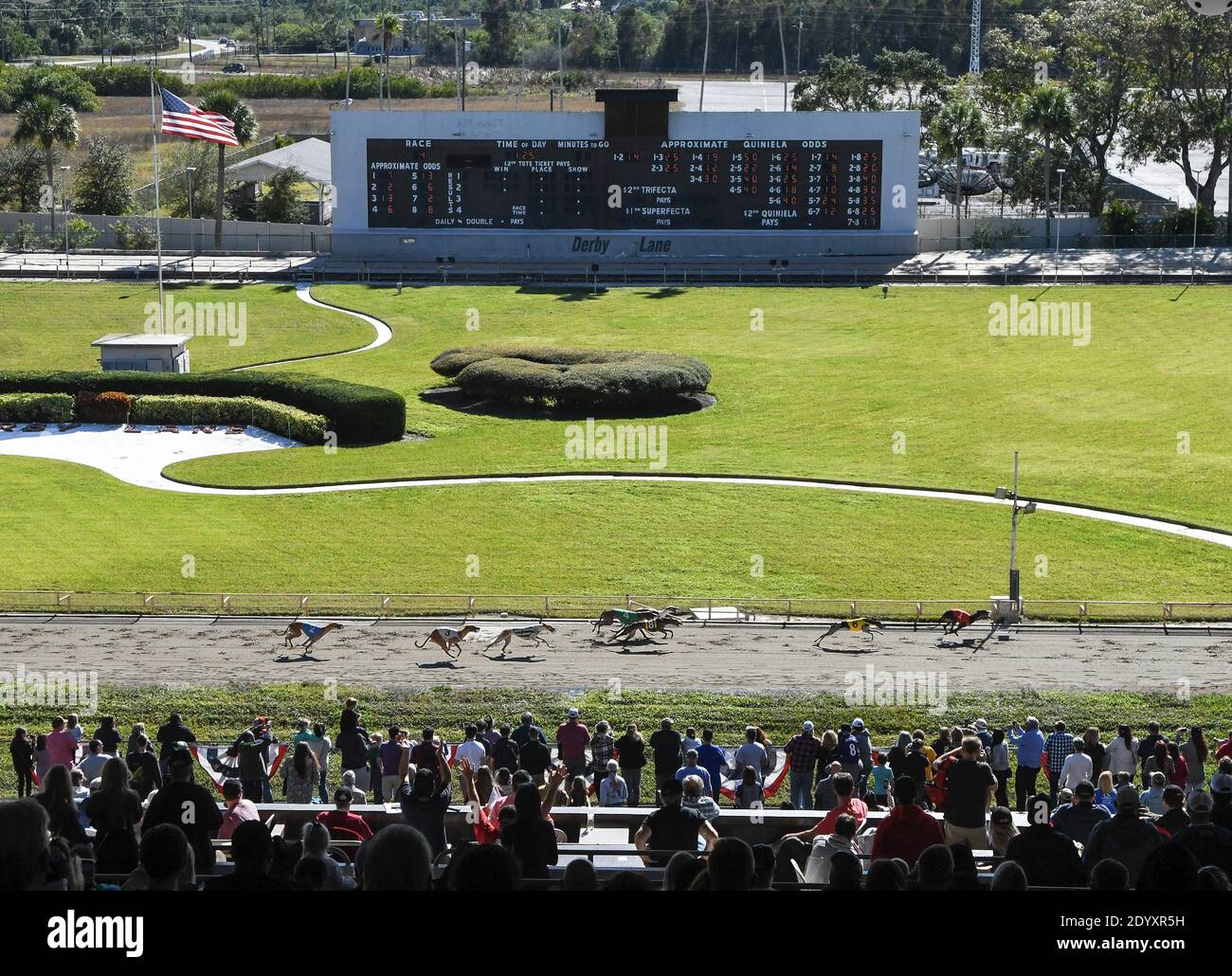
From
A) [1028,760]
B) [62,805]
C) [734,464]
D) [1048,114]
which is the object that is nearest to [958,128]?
[1048,114]

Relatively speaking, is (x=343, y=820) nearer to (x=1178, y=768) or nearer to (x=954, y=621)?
(x=1178, y=768)

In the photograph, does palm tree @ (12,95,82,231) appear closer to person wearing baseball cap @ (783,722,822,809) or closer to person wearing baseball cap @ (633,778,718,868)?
person wearing baseball cap @ (783,722,822,809)

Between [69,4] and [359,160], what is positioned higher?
[69,4]

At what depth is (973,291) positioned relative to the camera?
259 feet

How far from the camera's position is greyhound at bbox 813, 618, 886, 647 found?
110 ft

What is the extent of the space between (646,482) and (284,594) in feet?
48.1

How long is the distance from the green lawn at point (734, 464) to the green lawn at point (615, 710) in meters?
9.50

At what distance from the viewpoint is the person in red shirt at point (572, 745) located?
2108cm

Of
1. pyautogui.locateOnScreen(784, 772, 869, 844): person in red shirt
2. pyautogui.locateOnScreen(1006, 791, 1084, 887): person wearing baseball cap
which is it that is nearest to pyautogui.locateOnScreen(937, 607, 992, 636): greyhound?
pyautogui.locateOnScreen(784, 772, 869, 844): person in red shirt

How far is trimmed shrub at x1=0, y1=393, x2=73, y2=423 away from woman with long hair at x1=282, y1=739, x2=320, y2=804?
1541 inches

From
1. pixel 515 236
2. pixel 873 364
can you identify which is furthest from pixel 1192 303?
pixel 515 236

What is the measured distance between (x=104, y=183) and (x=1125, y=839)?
332ft

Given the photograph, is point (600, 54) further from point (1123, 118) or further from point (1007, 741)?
point (1007, 741)

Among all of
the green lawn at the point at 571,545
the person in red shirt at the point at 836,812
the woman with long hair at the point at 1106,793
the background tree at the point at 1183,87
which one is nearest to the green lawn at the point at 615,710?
the woman with long hair at the point at 1106,793
